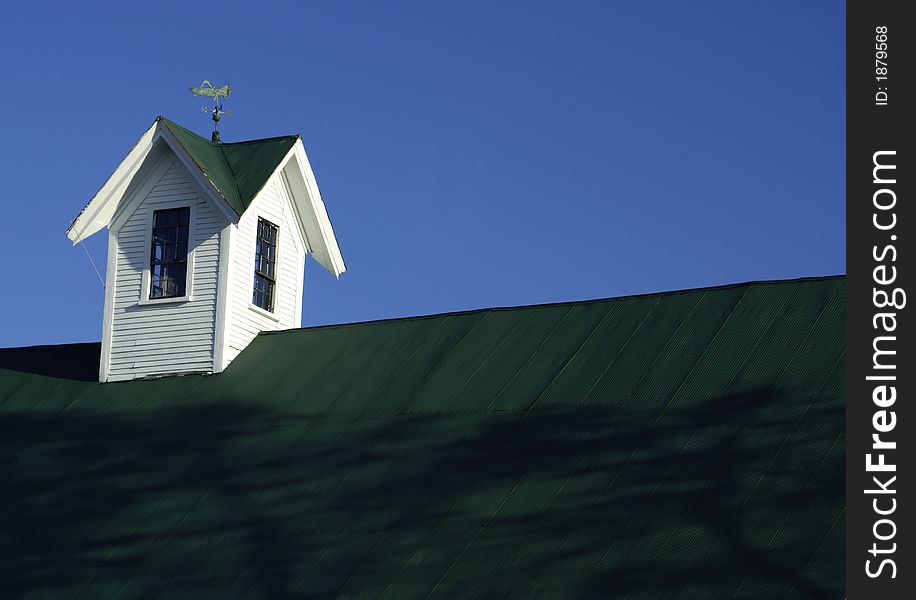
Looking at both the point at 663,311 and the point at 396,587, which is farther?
the point at 663,311

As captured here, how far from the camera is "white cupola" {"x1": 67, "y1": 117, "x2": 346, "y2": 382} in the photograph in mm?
25312

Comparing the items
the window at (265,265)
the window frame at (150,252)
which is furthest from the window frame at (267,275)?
the window frame at (150,252)

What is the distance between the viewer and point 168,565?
19219 millimetres

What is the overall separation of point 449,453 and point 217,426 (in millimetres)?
4514

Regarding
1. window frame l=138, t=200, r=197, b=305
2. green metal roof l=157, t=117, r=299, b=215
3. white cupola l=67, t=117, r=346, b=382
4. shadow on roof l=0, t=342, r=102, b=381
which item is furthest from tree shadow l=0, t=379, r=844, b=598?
green metal roof l=157, t=117, r=299, b=215

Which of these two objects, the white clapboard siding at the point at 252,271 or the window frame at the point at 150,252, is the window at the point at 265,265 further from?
the window frame at the point at 150,252

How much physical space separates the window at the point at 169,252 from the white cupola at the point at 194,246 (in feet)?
0.06

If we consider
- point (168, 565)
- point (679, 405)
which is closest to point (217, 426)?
point (168, 565)

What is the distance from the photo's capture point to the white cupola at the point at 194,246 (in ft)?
83.0

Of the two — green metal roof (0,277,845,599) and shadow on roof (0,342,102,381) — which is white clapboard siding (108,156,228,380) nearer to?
shadow on roof (0,342,102,381)

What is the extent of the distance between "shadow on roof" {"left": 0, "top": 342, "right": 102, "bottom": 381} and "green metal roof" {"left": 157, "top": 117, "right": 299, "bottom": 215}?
3755 mm

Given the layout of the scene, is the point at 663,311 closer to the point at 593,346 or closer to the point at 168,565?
the point at 593,346

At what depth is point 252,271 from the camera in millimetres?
26188

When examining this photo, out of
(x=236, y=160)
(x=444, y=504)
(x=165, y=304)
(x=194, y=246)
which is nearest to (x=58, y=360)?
(x=165, y=304)
